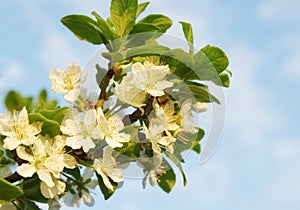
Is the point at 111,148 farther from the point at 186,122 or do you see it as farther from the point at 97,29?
the point at 97,29

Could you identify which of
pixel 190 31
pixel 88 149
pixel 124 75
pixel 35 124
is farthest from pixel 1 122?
pixel 190 31

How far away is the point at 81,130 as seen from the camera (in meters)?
1.39

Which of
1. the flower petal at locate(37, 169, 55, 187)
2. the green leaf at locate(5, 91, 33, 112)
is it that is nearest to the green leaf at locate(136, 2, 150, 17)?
the flower petal at locate(37, 169, 55, 187)

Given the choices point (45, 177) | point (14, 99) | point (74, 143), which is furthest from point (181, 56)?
point (14, 99)

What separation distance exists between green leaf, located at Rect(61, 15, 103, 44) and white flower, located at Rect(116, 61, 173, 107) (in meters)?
0.25

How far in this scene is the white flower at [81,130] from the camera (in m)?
1.40

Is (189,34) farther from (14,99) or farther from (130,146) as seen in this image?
(14,99)

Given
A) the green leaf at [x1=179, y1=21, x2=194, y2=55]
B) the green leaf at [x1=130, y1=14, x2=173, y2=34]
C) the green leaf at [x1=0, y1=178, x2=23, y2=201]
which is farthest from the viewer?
the green leaf at [x1=130, y1=14, x2=173, y2=34]

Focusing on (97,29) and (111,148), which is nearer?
(111,148)

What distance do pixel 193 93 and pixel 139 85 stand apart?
0.74 feet

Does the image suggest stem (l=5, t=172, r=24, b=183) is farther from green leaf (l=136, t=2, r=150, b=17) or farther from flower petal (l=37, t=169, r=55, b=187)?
green leaf (l=136, t=2, r=150, b=17)

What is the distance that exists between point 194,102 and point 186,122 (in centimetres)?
7

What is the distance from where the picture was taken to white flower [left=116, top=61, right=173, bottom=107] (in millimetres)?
1488

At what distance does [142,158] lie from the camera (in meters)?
1.60
